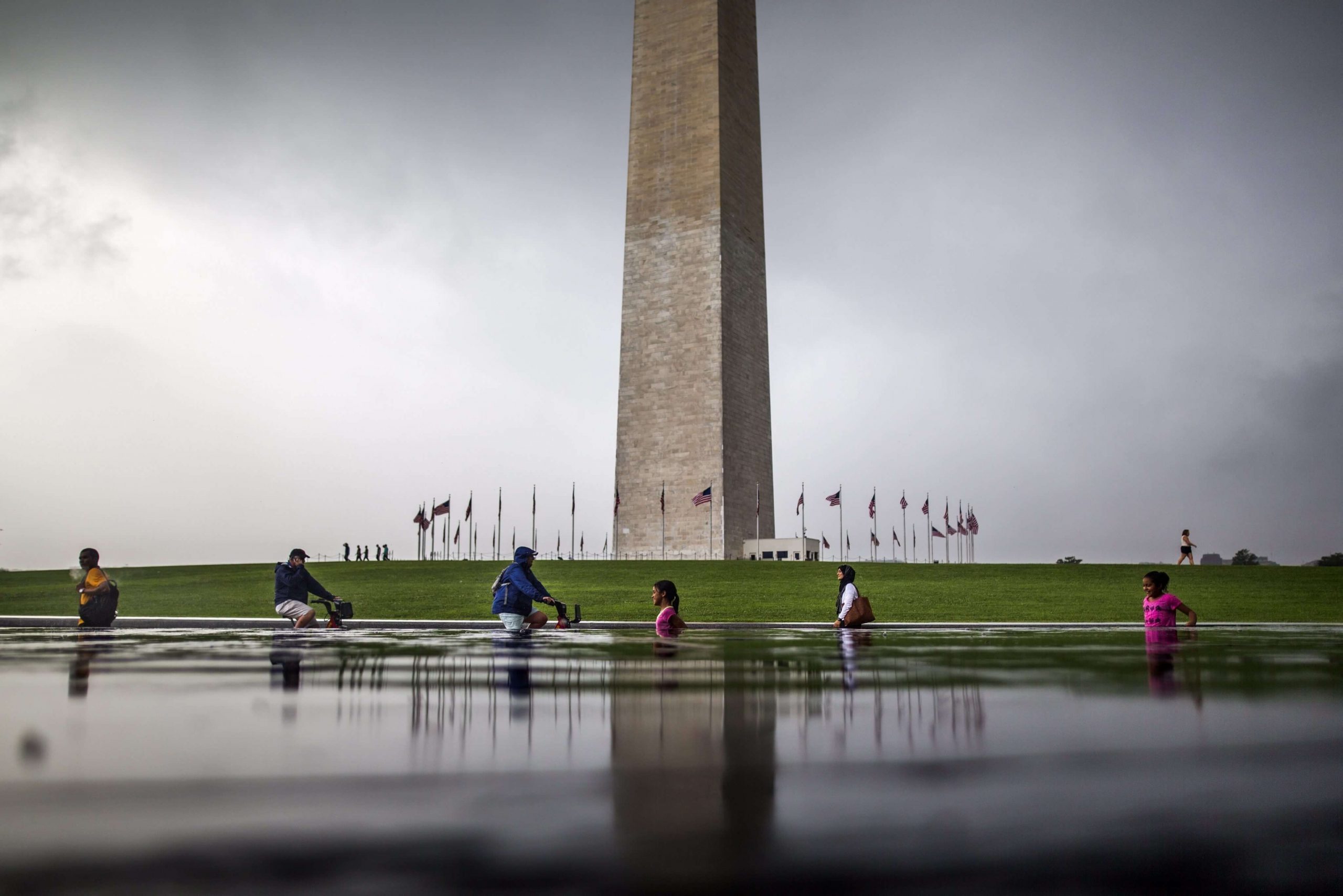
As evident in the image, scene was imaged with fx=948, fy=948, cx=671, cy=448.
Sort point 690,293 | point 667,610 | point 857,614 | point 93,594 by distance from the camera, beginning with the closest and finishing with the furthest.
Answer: point 667,610, point 857,614, point 93,594, point 690,293

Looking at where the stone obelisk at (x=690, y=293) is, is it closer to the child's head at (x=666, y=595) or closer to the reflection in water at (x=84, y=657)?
the child's head at (x=666, y=595)

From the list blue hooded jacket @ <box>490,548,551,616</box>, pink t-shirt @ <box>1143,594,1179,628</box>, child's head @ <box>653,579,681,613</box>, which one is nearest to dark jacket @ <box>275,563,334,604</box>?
blue hooded jacket @ <box>490,548,551,616</box>

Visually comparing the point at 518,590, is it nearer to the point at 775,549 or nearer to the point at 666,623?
the point at 666,623

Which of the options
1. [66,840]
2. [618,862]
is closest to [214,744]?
[66,840]

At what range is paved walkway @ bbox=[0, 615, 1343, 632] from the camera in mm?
15523

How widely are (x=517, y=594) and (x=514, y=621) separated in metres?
0.29

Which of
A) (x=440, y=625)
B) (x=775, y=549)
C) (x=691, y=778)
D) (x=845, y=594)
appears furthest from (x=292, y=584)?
(x=775, y=549)

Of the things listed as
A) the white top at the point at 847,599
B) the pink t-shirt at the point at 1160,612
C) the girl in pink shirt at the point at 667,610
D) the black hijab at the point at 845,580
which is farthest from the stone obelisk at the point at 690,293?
the girl in pink shirt at the point at 667,610

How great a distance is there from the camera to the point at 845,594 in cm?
1145

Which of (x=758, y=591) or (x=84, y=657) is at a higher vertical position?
(x=84, y=657)

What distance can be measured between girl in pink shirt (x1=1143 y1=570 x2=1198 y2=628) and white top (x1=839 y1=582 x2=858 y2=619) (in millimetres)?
3137

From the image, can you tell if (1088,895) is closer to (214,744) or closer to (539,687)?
(214,744)

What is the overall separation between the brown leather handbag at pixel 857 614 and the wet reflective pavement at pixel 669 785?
20.8ft

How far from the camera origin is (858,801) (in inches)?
77.6
